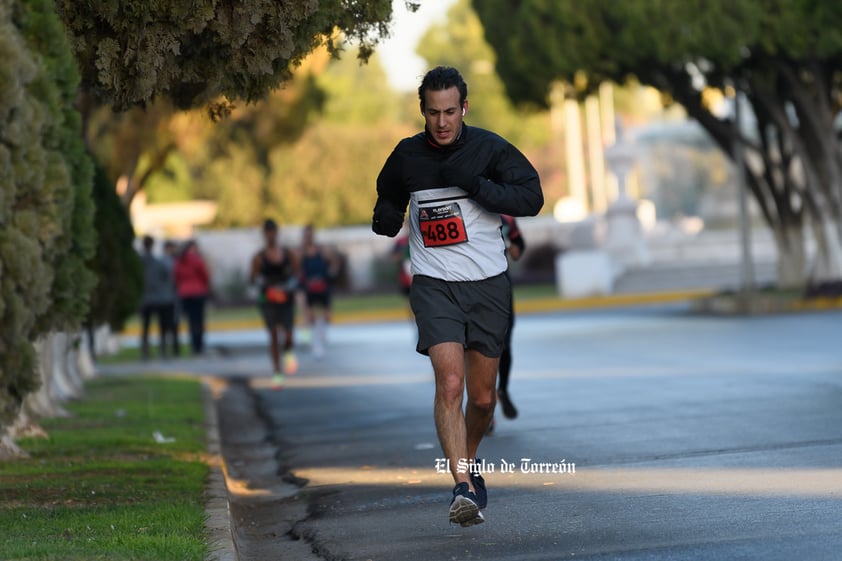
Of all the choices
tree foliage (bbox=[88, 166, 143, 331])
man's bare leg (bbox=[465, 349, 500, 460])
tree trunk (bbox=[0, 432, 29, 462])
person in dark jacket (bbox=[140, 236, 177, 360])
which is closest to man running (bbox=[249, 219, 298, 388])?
tree foliage (bbox=[88, 166, 143, 331])

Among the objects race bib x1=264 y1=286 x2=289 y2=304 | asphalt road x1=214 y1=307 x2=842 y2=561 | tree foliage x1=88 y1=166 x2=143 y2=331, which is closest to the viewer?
asphalt road x1=214 y1=307 x2=842 y2=561

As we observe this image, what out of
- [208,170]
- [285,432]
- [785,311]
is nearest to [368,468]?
[285,432]

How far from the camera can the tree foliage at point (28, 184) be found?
9633mm

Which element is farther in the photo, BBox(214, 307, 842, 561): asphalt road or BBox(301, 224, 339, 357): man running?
BBox(301, 224, 339, 357): man running

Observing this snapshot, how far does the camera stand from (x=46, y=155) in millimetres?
10773

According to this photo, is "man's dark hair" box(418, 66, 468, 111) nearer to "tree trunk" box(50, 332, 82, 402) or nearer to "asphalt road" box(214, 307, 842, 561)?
"asphalt road" box(214, 307, 842, 561)

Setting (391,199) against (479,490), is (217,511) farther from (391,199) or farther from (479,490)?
(391,199)

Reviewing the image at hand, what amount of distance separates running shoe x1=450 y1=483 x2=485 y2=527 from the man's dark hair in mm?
1780

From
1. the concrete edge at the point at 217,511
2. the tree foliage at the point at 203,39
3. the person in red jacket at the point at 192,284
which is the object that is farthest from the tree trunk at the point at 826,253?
the tree foliage at the point at 203,39

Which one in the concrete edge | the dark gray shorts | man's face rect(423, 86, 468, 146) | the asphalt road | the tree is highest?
the tree

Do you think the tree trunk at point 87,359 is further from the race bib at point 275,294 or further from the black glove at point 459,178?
the black glove at point 459,178

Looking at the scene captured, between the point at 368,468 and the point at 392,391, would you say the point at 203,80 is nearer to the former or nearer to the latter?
the point at 368,468

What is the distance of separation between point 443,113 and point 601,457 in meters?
3.52

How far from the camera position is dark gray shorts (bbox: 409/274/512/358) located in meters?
8.06
